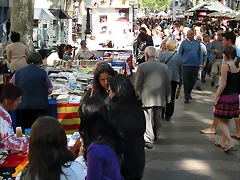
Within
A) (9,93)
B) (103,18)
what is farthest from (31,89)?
(103,18)

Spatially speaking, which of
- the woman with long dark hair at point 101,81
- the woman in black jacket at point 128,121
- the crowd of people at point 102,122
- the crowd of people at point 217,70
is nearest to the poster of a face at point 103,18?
the crowd of people at point 217,70

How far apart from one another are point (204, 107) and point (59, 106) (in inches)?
190

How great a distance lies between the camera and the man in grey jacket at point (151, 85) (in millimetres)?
7098

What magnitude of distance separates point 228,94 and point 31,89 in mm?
3159

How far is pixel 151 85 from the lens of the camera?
713 centimetres

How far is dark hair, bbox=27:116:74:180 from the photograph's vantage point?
249 centimetres

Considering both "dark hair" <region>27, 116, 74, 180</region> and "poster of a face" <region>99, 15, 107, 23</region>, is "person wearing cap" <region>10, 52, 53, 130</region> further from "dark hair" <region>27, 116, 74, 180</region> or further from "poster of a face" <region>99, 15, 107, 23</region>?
"poster of a face" <region>99, 15, 107, 23</region>

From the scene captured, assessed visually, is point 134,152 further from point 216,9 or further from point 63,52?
point 216,9

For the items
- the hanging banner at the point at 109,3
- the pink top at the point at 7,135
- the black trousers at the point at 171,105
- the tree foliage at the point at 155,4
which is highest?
the tree foliage at the point at 155,4

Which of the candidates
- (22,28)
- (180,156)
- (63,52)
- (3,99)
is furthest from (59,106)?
(22,28)

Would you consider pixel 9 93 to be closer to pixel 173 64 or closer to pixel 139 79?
pixel 139 79

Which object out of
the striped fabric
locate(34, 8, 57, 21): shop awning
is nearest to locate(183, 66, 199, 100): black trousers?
the striped fabric

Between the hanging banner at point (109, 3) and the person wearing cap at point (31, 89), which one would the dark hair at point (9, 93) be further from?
the hanging banner at point (109, 3)

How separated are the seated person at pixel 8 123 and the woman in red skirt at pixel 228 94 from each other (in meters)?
3.80
